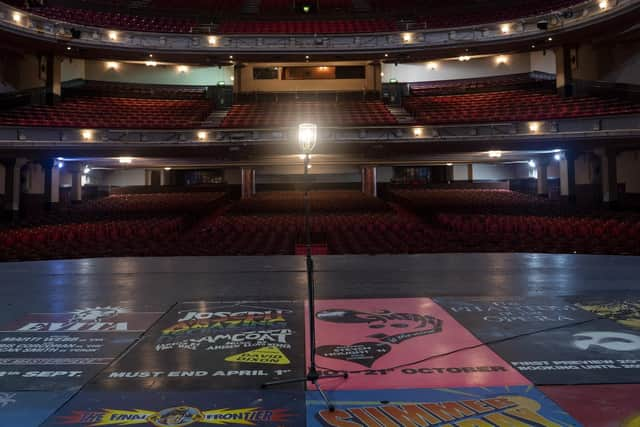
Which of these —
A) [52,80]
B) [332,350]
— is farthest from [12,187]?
[332,350]

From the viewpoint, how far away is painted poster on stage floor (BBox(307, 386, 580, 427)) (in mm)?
2143

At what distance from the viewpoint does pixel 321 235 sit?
1088 centimetres

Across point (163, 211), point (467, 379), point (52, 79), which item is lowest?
point (467, 379)

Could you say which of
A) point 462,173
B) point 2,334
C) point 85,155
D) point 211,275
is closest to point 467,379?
point 2,334

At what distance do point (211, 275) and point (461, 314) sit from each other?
3704 millimetres

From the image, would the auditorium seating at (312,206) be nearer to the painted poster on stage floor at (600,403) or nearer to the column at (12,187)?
the column at (12,187)

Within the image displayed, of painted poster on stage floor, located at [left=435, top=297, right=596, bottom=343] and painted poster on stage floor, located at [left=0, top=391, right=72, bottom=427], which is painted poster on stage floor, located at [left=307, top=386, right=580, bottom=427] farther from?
painted poster on stage floor, located at [left=0, top=391, right=72, bottom=427]

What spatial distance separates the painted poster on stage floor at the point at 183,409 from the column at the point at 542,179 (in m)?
20.0

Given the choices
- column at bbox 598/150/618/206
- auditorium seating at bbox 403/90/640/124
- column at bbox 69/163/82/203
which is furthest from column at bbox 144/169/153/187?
column at bbox 598/150/618/206

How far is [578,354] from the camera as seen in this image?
9.78 feet

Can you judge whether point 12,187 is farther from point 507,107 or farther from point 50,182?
point 507,107

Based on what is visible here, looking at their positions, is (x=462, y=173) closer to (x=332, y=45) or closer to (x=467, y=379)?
(x=332, y=45)

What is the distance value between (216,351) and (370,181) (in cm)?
1971

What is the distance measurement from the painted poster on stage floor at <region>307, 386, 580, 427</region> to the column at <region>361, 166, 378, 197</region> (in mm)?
19864
